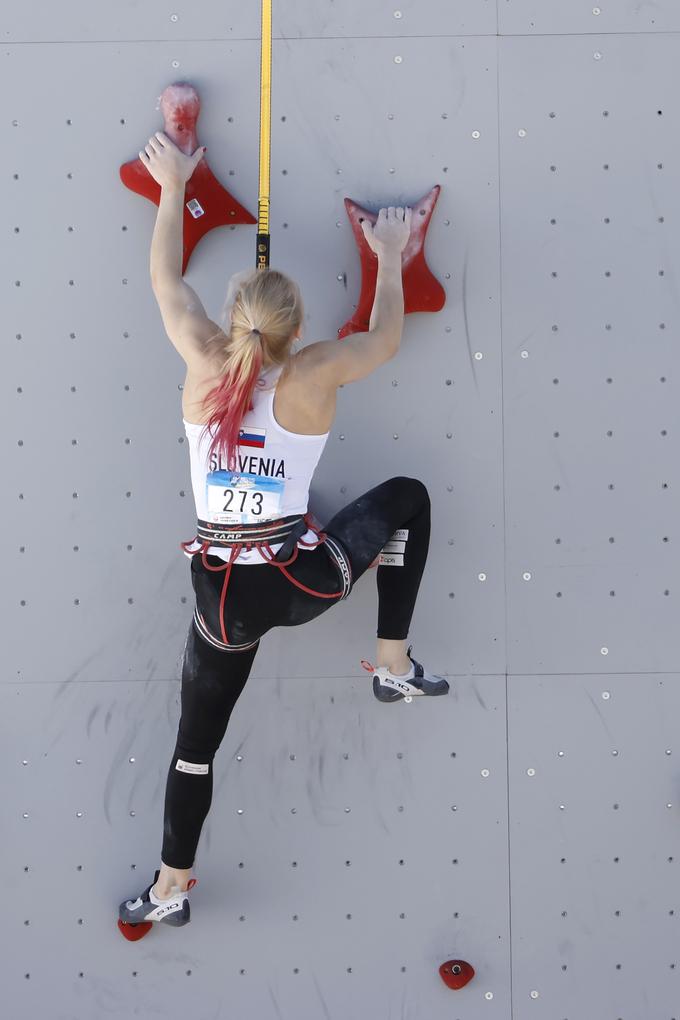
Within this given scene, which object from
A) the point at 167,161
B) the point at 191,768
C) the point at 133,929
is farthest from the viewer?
the point at 133,929

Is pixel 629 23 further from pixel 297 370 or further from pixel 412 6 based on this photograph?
pixel 297 370

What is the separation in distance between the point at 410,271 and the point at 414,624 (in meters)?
0.93

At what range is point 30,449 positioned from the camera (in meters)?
2.60

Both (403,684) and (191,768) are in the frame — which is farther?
(403,684)

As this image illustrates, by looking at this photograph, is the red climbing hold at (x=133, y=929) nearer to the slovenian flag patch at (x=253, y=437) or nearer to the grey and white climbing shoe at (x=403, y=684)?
the grey and white climbing shoe at (x=403, y=684)

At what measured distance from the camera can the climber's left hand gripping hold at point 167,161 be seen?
→ 2424 millimetres

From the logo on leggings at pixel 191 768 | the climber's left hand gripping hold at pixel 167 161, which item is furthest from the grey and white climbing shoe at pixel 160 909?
the climber's left hand gripping hold at pixel 167 161

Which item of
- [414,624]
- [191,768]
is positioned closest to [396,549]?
[414,624]

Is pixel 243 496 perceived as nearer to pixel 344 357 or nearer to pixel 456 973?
pixel 344 357

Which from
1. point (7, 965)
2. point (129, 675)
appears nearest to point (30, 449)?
point (129, 675)

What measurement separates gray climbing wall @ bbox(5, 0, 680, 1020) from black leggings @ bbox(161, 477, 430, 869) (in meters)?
0.21

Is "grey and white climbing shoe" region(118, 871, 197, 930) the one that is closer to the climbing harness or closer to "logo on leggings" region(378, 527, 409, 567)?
the climbing harness

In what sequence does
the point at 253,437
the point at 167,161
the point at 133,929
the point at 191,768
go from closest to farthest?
the point at 253,437 < the point at 191,768 < the point at 167,161 < the point at 133,929

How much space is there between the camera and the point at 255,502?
82.6 inches
